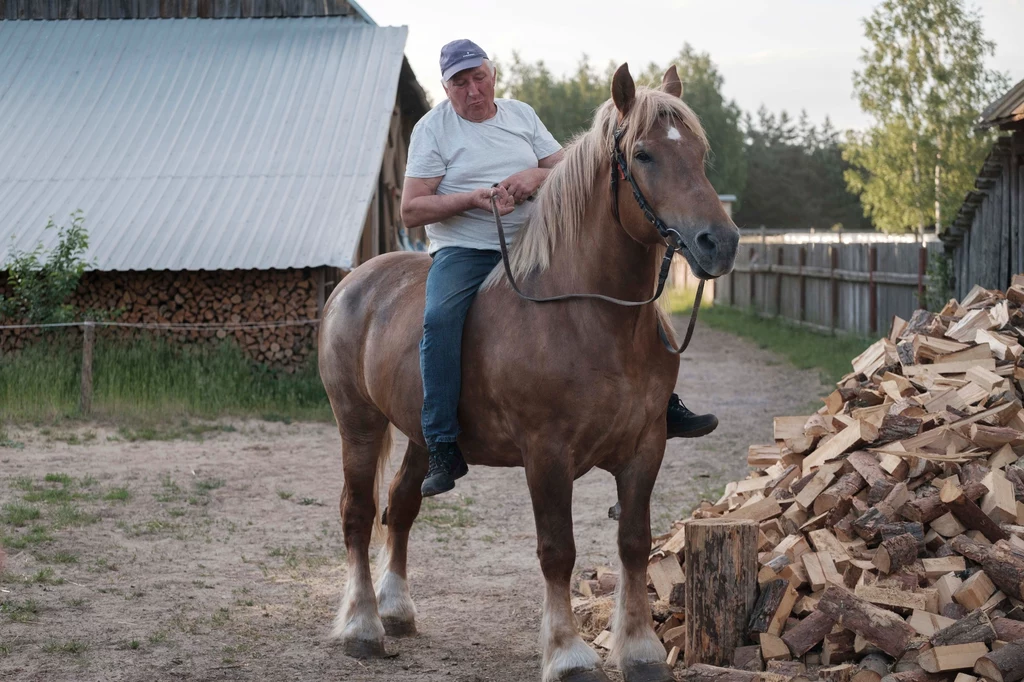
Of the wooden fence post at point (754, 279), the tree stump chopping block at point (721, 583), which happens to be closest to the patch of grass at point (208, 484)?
the tree stump chopping block at point (721, 583)

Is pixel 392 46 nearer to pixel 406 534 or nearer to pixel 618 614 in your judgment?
pixel 406 534

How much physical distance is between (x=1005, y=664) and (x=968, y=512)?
0.86m

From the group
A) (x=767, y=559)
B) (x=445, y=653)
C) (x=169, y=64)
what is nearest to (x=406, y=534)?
(x=445, y=653)

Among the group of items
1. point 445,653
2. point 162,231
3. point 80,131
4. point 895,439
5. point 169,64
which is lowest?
point 445,653

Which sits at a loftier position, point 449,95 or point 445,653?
point 449,95

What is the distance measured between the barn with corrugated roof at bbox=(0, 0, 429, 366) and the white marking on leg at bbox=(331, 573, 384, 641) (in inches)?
292

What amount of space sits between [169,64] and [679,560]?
1434 cm

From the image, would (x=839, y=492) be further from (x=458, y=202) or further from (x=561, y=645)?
(x=458, y=202)

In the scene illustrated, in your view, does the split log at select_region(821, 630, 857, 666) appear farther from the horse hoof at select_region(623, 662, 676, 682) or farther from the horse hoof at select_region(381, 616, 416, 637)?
the horse hoof at select_region(381, 616, 416, 637)

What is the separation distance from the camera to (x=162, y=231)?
12867mm

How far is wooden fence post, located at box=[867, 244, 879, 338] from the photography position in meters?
16.8

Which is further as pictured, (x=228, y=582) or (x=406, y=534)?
(x=228, y=582)

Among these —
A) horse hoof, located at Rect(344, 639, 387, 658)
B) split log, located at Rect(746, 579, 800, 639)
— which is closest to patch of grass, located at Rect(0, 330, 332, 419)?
horse hoof, located at Rect(344, 639, 387, 658)

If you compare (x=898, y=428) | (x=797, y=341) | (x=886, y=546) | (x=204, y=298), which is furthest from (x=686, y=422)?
(x=797, y=341)
